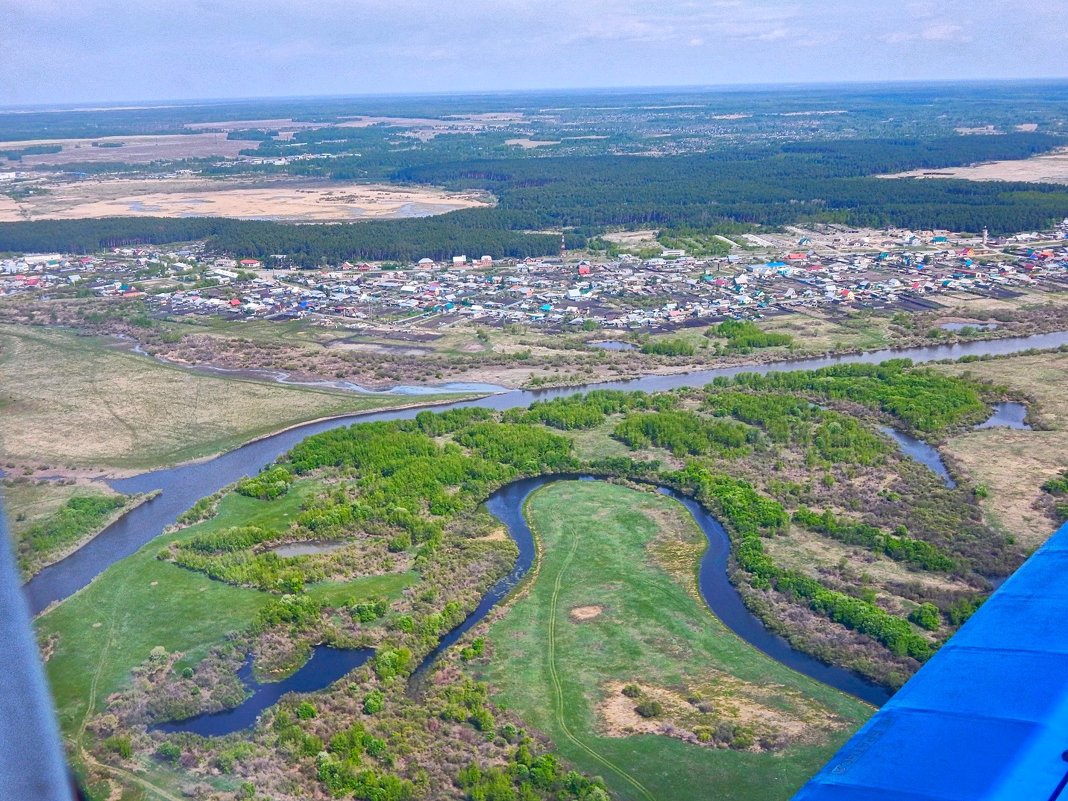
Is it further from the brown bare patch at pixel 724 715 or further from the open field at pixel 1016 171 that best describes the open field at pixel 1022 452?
the open field at pixel 1016 171

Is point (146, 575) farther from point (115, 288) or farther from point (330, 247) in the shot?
point (330, 247)

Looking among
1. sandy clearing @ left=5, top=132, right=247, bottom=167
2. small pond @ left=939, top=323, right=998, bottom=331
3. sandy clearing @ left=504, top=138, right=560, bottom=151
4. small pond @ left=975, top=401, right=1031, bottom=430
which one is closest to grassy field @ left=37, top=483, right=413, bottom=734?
small pond @ left=975, top=401, right=1031, bottom=430

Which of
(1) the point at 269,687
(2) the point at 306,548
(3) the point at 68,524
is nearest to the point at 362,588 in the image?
(2) the point at 306,548

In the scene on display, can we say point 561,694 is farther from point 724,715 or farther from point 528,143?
point 528,143

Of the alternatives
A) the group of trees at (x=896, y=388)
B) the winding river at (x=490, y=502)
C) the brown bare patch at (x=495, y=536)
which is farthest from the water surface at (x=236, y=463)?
the brown bare patch at (x=495, y=536)

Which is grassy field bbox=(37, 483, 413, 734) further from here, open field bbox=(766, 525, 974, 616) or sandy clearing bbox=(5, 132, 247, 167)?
sandy clearing bbox=(5, 132, 247, 167)
